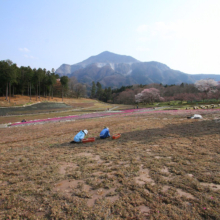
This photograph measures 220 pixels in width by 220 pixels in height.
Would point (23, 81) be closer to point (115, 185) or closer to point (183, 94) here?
point (183, 94)

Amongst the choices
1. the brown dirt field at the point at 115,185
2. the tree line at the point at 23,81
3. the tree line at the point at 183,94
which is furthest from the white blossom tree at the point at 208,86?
the tree line at the point at 23,81

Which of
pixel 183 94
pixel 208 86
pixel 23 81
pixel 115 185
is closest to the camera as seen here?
pixel 115 185

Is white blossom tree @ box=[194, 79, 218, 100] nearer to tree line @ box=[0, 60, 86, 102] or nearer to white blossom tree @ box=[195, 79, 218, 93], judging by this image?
white blossom tree @ box=[195, 79, 218, 93]

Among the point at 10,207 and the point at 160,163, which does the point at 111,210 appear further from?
the point at 160,163

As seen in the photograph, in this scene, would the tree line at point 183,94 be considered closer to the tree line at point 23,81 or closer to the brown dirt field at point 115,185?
the tree line at point 23,81

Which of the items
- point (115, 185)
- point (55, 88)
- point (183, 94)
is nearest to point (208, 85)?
point (183, 94)

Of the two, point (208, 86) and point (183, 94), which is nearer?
point (208, 86)

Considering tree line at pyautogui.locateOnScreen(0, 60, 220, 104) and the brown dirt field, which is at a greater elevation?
tree line at pyautogui.locateOnScreen(0, 60, 220, 104)

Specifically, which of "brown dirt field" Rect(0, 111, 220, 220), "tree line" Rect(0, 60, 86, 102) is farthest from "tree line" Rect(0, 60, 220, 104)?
"brown dirt field" Rect(0, 111, 220, 220)

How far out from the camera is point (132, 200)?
3469 millimetres

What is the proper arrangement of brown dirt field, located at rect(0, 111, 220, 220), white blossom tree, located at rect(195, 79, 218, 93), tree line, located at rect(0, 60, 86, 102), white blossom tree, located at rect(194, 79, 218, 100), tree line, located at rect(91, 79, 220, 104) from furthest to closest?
white blossom tree, located at rect(195, 79, 218, 93) < white blossom tree, located at rect(194, 79, 218, 100) < tree line, located at rect(91, 79, 220, 104) < tree line, located at rect(0, 60, 86, 102) < brown dirt field, located at rect(0, 111, 220, 220)

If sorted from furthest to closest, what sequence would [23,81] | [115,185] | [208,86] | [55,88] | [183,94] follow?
1. [55,88]
2. [23,81]
3. [183,94]
4. [208,86]
5. [115,185]

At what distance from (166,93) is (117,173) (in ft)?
266

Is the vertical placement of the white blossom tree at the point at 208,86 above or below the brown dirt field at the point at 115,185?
above
